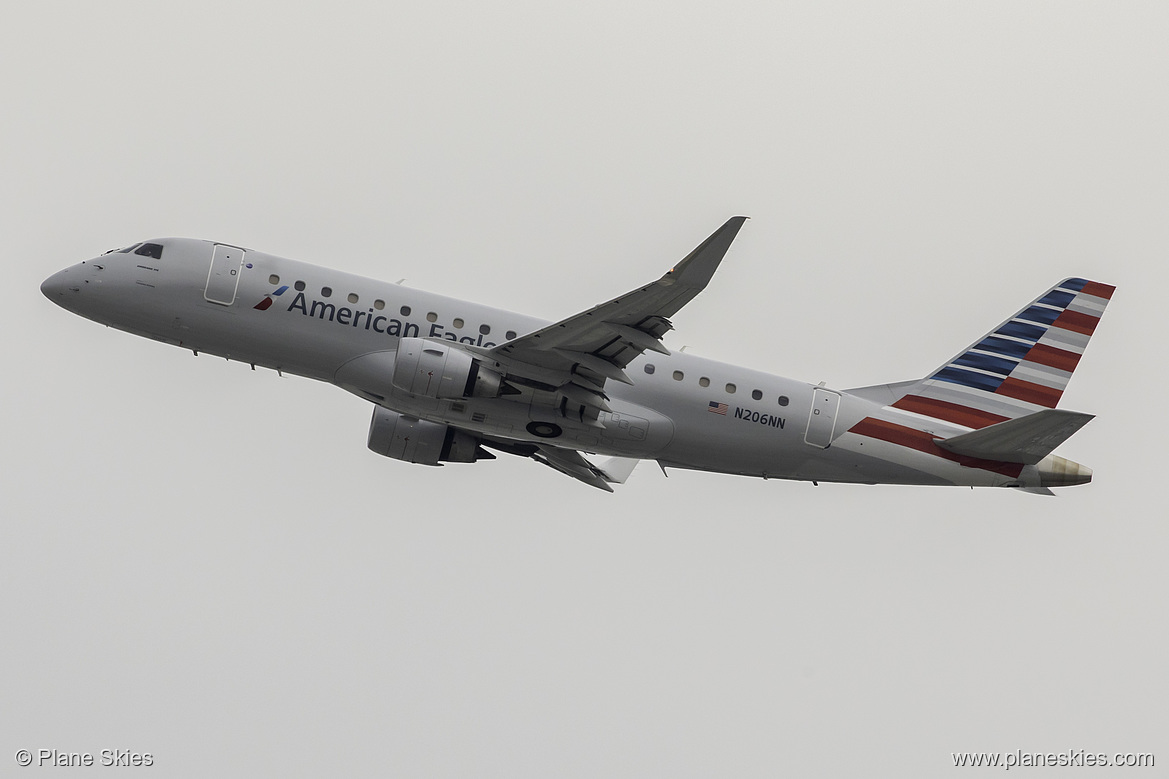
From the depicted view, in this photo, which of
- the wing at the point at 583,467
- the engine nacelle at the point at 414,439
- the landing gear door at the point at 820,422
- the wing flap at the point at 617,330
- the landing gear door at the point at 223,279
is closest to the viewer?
the wing flap at the point at 617,330

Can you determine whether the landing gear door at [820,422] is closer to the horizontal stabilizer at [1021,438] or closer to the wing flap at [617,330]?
the horizontal stabilizer at [1021,438]

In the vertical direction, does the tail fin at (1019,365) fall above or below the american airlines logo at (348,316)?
above

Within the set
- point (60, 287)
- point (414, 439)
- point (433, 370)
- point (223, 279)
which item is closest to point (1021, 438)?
point (433, 370)

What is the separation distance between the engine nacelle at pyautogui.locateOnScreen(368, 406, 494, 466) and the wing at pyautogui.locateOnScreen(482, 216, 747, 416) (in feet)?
16.9

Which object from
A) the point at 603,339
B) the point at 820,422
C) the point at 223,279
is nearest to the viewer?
the point at 603,339

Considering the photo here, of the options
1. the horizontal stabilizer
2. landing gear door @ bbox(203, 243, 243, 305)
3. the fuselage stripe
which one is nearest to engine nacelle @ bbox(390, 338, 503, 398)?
landing gear door @ bbox(203, 243, 243, 305)

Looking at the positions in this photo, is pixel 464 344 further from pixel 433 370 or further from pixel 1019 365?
pixel 1019 365

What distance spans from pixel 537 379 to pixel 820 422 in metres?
8.00

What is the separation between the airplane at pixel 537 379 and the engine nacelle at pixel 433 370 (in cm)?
4

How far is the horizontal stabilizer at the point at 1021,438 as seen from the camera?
1187 inches

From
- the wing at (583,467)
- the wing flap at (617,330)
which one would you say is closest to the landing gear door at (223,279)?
the wing flap at (617,330)

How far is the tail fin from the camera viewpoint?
34656 millimetres

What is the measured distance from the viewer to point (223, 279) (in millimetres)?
31438

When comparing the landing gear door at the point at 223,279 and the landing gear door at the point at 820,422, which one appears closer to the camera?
the landing gear door at the point at 223,279
